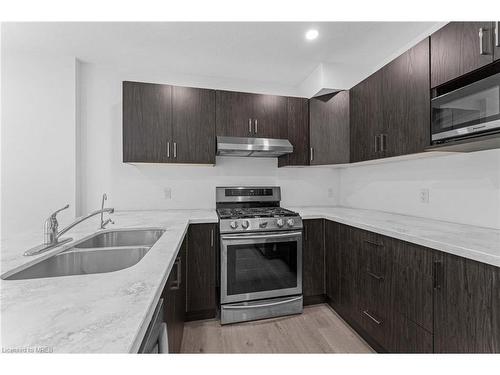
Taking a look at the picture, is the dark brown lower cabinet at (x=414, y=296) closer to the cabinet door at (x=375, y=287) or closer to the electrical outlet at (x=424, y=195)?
the cabinet door at (x=375, y=287)

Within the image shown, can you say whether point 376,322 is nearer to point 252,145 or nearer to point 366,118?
point 366,118

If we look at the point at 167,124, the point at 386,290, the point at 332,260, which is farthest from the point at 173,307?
the point at 167,124

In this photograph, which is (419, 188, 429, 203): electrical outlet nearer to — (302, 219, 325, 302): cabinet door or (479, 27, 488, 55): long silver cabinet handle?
(302, 219, 325, 302): cabinet door

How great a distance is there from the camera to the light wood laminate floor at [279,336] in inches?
66.7

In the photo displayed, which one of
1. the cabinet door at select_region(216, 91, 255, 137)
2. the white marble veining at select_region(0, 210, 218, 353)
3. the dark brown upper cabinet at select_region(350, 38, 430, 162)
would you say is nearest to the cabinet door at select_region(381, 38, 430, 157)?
the dark brown upper cabinet at select_region(350, 38, 430, 162)

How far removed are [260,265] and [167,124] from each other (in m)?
1.63

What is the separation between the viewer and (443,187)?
5.84 feet

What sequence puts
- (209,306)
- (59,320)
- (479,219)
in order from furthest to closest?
(209,306) < (479,219) < (59,320)

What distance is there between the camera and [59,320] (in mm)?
539

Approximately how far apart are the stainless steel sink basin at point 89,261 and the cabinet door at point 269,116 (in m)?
1.71

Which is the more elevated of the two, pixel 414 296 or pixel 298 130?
pixel 298 130
